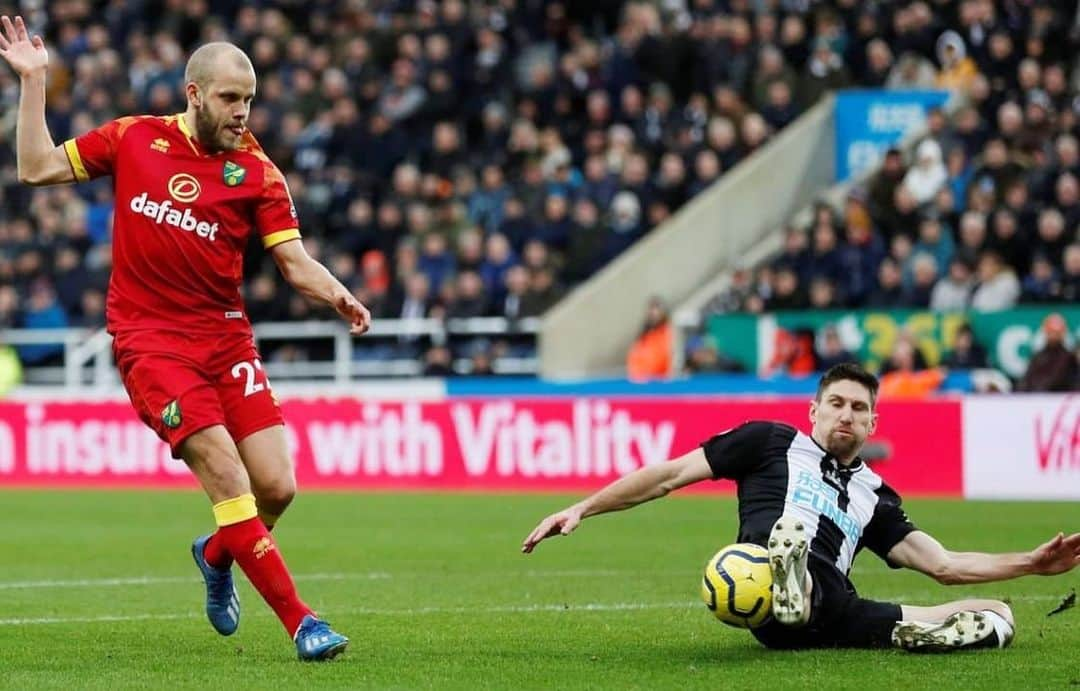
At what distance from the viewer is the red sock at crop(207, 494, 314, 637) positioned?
8.57 m

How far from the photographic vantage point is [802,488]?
8.87 m

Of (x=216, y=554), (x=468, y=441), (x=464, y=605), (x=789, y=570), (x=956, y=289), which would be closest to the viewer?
(x=789, y=570)

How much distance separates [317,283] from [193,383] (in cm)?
67

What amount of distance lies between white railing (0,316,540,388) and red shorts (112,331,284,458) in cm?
1566

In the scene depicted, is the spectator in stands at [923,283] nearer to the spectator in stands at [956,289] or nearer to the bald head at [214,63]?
the spectator in stands at [956,289]

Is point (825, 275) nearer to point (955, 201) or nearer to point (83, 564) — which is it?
point (955, 201)

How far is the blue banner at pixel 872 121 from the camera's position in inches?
1019

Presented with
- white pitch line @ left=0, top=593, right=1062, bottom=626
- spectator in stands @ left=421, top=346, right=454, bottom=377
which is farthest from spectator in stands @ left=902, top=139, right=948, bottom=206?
white pitch line @ left=0, top=593, right=1062, bottom=626

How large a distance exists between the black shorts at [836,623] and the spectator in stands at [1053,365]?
12.0 m

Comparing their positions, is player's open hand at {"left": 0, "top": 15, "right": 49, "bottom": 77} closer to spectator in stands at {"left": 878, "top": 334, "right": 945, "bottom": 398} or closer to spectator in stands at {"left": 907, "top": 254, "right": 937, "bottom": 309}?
spectator in stands at {"left": 878, "top": 334, "right": 945, "bottom": 398}

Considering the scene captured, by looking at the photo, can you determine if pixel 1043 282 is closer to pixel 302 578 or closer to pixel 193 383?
pixel 302 578

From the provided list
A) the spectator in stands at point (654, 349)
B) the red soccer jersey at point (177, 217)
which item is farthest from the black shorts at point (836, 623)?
the spectator in stands at point (654, 349)

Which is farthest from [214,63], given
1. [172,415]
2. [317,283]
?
[172,415]

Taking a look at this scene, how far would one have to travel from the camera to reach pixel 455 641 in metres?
9.48
